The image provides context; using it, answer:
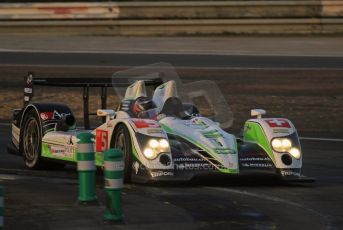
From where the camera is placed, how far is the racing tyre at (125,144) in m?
11.5

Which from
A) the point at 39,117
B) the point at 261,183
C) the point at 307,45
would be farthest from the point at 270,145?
Answer: the point at 307,45

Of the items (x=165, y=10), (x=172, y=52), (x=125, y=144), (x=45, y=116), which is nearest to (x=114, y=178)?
(x=125, y=144)

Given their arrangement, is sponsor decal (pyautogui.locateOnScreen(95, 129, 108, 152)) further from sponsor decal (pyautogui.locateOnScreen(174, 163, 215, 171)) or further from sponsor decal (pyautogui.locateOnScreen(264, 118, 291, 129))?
sponsor decal (pyautogui.locateOnScreen(264, 118, 291, 129))

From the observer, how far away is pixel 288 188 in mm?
11625

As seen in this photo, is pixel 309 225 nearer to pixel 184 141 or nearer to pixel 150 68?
pixel 184 141

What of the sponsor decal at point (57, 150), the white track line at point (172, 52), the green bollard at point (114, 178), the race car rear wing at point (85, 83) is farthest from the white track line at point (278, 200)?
the white track line at point (172, 52)

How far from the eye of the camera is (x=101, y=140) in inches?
480

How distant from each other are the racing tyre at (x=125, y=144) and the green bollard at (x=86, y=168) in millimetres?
1841

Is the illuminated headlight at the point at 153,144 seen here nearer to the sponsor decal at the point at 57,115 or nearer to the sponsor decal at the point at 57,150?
the sponsor decal at the point at 57,150

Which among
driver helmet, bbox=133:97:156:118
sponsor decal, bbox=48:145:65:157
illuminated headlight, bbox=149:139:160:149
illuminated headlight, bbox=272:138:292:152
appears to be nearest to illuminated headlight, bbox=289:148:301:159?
illuminated headlight, bbox=272:138:292:152

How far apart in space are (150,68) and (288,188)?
9.46ft

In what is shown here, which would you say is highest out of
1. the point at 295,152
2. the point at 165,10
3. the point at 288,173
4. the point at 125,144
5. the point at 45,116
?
the point at 165,10

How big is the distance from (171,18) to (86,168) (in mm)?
20783

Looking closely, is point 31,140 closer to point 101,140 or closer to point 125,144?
point 101,140
